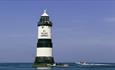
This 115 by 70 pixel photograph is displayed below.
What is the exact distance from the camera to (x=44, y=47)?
6212 centimetres

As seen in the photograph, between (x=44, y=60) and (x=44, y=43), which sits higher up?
(x=44, y=43)

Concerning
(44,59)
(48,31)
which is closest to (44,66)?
(44,59)

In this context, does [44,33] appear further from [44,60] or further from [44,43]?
[44,60]

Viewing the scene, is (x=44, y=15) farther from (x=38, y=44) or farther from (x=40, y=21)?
(x=38, y=44)

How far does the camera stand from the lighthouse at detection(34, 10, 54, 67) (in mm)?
62000

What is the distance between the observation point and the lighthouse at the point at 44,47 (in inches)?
2441

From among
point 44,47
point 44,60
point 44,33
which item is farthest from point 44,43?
point 44,60

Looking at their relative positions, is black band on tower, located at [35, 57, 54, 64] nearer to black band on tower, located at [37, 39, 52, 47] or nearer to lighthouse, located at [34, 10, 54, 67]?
lighthouse, located at [34, 10, 54, 67]

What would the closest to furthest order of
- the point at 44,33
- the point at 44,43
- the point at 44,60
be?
the point at 44,43 < the point at 44,60 < the point at 44,33

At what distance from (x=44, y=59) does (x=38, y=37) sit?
336 centimetres

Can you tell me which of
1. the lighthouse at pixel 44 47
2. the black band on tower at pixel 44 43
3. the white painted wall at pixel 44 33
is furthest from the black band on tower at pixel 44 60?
the white painted wall at pixel 44 33

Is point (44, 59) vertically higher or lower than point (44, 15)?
lower

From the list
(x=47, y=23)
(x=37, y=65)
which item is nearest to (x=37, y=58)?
(x=37, y=65)

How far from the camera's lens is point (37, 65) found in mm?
63438
